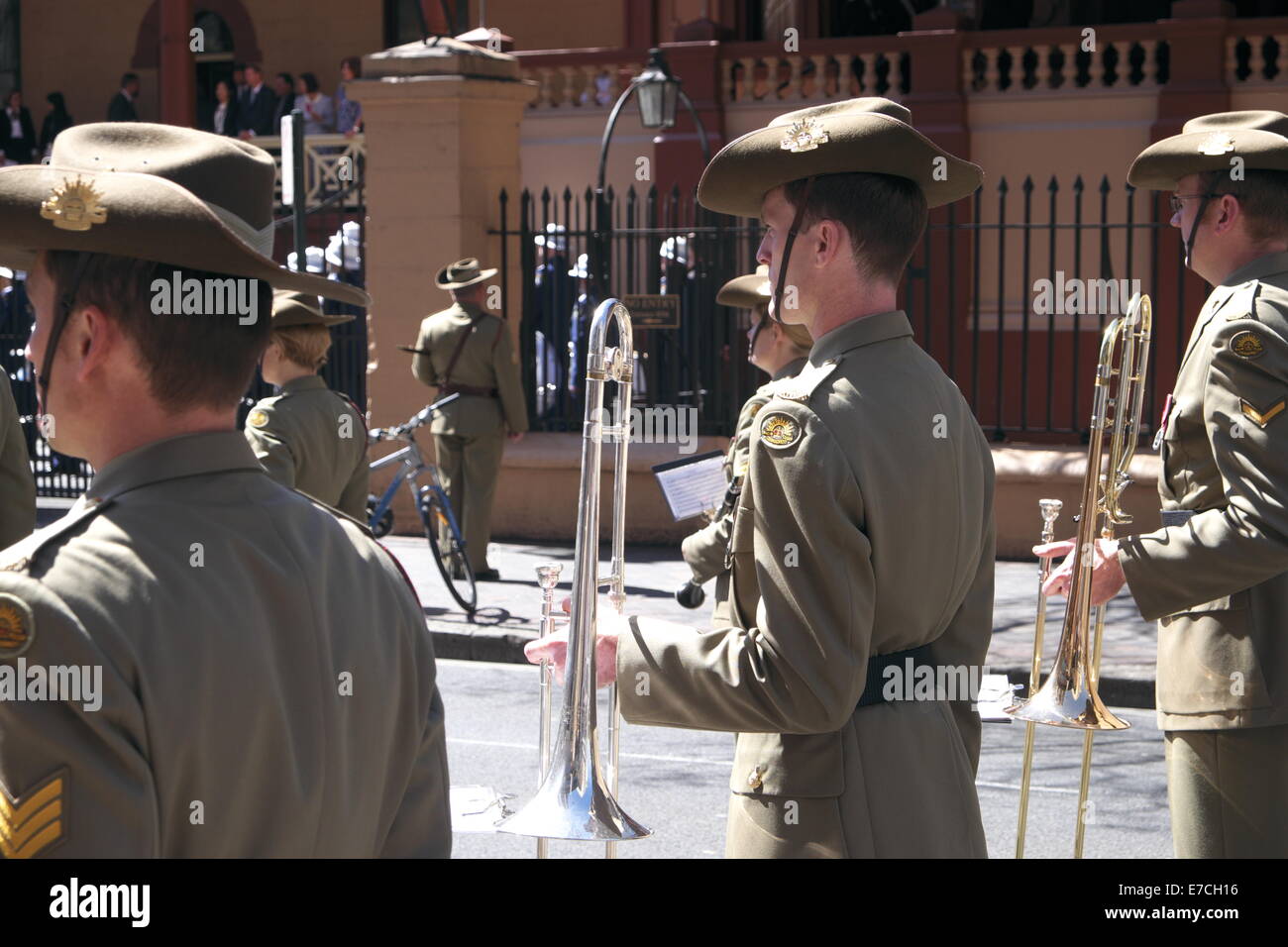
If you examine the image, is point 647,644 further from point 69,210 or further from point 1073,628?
point 1073,628

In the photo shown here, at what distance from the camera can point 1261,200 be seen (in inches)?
165

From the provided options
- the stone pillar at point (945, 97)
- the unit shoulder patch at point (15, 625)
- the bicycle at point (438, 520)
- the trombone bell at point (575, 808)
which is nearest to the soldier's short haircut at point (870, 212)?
the trombone bell at point (575, 808)

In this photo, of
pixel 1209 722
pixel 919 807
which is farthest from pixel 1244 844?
pixel 919 807

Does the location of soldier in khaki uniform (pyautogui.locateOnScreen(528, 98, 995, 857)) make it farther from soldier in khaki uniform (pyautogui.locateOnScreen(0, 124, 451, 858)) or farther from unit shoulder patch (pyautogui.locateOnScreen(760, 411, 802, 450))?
soldier in khaki uniform (pyautogui.locateOnScreen(0, 124, 451, 858))

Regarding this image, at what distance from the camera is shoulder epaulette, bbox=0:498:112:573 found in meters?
1.84

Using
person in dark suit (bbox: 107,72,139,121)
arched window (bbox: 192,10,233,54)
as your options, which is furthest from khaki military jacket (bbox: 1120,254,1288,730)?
arched window (bbox: 192,10,233,54)

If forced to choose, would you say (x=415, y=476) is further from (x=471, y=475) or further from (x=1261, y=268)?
(x=1261, y=268)

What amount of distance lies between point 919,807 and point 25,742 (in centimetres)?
164

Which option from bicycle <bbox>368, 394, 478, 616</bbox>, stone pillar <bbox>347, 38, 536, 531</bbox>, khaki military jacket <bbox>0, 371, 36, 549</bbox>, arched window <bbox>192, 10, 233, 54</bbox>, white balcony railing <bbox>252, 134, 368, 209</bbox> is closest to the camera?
khaki military jacket <bbox>0, 371, 36, 549</bbox>

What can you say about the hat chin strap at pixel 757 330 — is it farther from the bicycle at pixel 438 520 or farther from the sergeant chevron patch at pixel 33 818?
the bicycle at pixel 438 520

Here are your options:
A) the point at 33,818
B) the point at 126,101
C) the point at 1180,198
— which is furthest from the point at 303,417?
the point at 126,101

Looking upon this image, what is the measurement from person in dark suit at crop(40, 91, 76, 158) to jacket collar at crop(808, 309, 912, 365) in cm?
2445

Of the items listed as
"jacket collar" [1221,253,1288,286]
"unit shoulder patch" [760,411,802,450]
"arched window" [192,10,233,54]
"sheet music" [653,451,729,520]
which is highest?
"arched window" [192,10,233,54]
